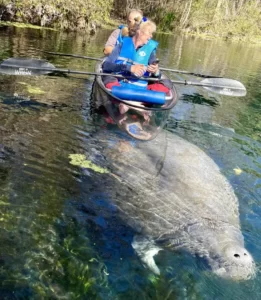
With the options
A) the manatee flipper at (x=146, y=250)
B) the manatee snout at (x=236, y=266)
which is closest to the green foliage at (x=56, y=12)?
the manatee flipper at (x=146, y=250)

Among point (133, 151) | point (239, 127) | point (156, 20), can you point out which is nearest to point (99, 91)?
point (133, 151)

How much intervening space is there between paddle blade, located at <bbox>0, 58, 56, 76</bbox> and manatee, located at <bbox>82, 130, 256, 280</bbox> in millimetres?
2917

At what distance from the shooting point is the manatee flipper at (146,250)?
378 centimetres

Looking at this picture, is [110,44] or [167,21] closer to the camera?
[110,44]

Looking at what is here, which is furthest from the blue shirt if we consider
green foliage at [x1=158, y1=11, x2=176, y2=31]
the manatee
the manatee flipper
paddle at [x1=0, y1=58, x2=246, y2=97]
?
green foliage at [x1=158, y1=11, x2=176, y2=31]

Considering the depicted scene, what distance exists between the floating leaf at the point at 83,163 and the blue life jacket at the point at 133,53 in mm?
2578

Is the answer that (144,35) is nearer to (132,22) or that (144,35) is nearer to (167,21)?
(132,22)

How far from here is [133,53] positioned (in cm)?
772

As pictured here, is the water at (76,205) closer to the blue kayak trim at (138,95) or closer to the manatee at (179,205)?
the manatee at (179,205)

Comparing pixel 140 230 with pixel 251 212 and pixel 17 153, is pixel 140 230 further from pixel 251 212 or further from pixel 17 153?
pixel 17 153

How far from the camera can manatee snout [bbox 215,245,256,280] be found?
3.60 meters

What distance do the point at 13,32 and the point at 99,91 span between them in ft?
40.2

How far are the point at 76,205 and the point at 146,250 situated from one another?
115cm

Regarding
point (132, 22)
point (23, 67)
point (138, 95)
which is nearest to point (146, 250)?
point (138, 95)
